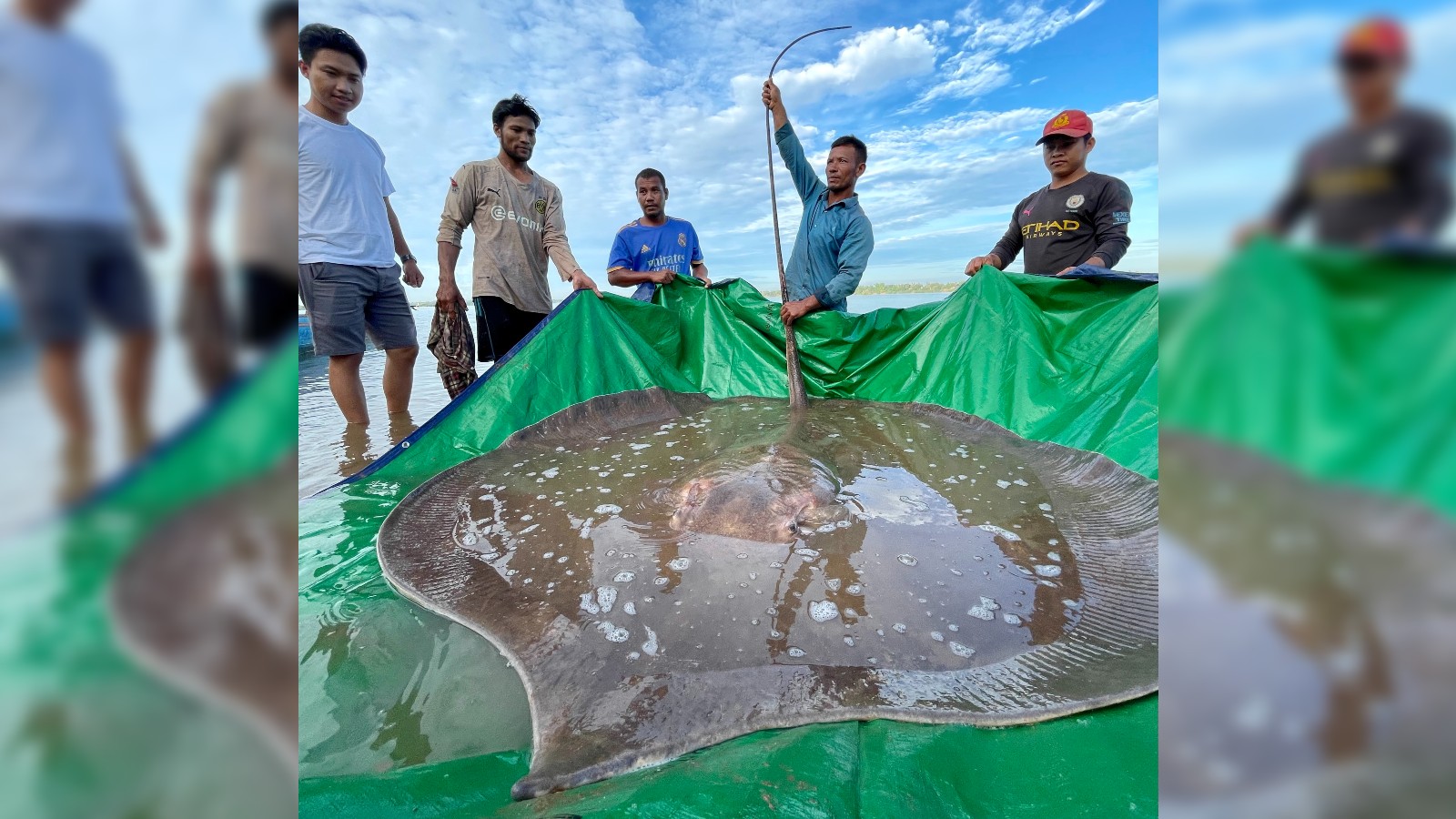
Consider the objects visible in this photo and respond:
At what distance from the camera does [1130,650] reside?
1576mm

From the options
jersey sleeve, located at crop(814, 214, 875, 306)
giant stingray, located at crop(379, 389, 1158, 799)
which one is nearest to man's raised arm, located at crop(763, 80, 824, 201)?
jersey sleeve, located at crop(814, 214, 875, 306)

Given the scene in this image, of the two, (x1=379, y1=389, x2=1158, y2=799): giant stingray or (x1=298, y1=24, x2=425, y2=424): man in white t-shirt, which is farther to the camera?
(x1=298, y1=24, x2=425, y2=424): man in white t-shirt

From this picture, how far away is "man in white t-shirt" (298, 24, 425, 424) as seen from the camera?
3.22 m
